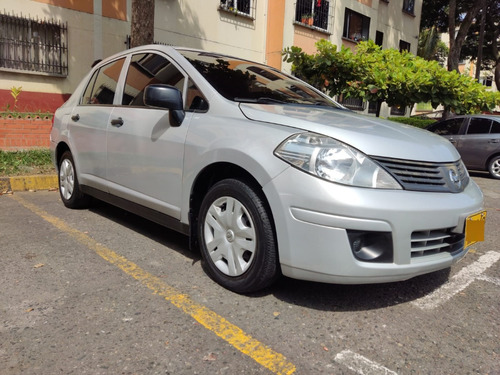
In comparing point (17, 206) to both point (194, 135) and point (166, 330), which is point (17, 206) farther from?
point (166, 330)

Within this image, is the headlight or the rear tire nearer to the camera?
the headlight

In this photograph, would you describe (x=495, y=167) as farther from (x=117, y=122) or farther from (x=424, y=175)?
(x=117, y=122)

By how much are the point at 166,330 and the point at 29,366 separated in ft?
2.16

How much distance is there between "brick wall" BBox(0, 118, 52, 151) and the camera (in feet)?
24.2

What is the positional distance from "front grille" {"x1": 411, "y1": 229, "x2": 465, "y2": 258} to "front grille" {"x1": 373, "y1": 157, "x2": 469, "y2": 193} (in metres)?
0.25

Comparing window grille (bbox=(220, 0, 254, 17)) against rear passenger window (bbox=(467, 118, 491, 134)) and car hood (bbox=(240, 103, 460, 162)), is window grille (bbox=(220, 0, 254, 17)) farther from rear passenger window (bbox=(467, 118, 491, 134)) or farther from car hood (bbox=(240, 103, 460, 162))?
car hood (bbox=(240, 103, 460, 162))

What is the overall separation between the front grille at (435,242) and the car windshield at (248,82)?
1.43 meters

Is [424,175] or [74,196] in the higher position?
[424,175]

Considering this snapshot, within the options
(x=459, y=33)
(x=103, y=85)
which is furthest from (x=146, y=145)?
(x=459, y=33)

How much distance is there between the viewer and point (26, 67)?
30.6ft

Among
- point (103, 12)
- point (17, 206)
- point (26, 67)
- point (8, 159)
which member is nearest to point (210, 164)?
point (17, 206)

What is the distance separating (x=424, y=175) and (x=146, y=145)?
2011 mm

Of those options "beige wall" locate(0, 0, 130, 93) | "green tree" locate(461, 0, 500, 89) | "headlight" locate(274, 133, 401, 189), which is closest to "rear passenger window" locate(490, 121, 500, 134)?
"headlight" locate(274, 133, 401, 189)

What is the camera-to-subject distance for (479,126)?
9.61 metres
